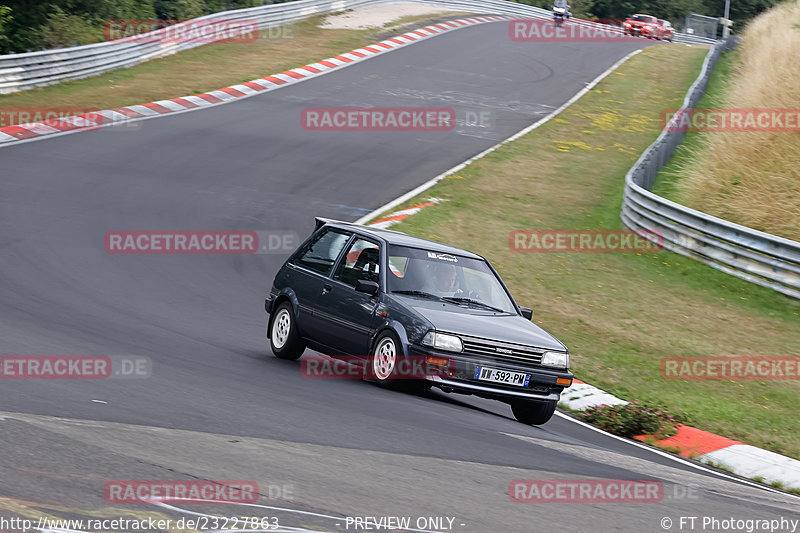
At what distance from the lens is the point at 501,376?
9398 millimetres

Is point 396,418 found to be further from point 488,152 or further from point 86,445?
point 488,152

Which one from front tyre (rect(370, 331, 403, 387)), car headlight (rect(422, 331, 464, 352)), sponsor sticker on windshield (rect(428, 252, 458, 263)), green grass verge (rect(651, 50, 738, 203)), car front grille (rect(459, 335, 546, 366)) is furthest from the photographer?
green grass verge (rect(651, 50, 738, 203))

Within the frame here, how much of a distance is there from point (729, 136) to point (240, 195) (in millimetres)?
10992

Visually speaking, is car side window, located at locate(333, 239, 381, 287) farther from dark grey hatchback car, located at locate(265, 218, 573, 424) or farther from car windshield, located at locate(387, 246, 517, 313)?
car windshield, located at locate(387, 246, 517, 313)

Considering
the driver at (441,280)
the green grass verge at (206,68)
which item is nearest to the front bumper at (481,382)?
the driver at (441,280)

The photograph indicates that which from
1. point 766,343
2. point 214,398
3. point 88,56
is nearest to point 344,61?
point 88,56

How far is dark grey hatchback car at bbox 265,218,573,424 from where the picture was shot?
9375 millimetres

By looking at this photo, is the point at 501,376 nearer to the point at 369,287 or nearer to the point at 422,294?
the point at 422,294

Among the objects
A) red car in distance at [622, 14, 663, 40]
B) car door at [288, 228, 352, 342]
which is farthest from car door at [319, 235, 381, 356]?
red car in distance at [622, 14, 663, 40]

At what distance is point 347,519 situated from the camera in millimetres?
5391

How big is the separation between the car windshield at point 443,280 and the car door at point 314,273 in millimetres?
841

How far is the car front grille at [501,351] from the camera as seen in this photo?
9.39 meters

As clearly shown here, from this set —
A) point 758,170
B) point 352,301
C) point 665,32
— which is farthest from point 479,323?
point 665,32

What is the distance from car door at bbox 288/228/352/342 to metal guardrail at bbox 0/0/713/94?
1916 cm
